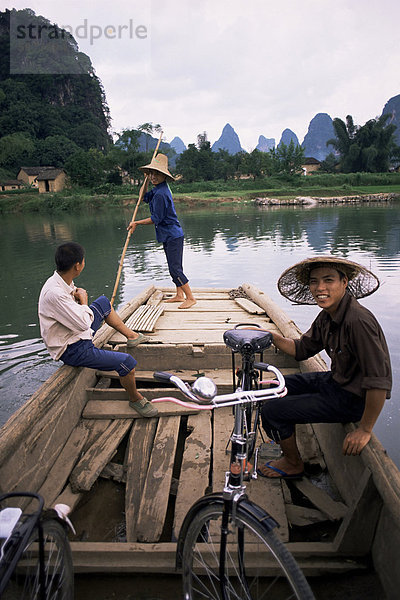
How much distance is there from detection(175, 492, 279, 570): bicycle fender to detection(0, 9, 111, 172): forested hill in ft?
216

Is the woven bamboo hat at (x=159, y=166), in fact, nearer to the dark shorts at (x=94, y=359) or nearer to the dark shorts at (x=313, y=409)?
the dark shorts at (x=94, y=359)

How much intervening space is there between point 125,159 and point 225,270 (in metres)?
45.4

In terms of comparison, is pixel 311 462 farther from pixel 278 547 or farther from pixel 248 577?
pixel 278 547

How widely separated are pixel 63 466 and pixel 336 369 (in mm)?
1686

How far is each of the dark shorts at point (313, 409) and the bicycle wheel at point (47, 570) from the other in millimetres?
1148

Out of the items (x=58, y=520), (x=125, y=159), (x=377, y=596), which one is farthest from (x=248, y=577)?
(x=125, y=159)

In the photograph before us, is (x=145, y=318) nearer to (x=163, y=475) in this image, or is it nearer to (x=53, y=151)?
(x=163, y=475)

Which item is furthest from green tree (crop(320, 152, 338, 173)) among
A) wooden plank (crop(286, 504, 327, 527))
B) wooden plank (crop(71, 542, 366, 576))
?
wooden plank (crop(71, 542, 366, 576))

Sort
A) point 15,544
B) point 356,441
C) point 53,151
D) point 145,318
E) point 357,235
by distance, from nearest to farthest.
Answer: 1. point 15,544
2. point 356,441
3. point 145,318
4. point 357,235
5. point 53,151

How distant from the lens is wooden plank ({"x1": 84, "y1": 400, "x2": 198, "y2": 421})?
284cm

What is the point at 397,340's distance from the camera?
545 centimetres

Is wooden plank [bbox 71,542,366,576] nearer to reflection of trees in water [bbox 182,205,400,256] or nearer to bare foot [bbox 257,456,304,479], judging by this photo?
bare foot [bbox 257,456,304,479]

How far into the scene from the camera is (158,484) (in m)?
2.23

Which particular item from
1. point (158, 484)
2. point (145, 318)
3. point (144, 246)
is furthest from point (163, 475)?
point (144, 246)
